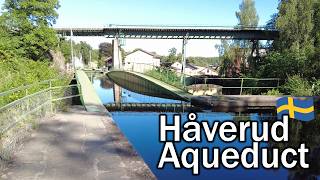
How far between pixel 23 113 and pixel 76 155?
127 inches

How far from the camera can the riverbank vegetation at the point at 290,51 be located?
940 inches

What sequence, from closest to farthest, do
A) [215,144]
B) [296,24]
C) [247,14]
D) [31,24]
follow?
Answer: [215,144]
[296,24]
[31,24]
[247,14]

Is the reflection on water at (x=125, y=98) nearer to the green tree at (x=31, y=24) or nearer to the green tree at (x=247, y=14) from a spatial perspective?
the green tree at (x=31, y=24)

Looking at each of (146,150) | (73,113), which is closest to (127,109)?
(73,113)

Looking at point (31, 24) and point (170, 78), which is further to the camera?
point (31, 24)

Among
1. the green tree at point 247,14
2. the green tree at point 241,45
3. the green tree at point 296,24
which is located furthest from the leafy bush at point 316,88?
the green tree at point 247,14

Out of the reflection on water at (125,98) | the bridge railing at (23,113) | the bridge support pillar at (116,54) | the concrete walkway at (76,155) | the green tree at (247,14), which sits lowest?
the reflection on water at (125,98)

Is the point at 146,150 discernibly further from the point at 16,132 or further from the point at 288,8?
the point at 288,8

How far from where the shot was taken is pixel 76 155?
23.6 feet

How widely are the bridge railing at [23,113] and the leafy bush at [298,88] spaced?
13.8 m

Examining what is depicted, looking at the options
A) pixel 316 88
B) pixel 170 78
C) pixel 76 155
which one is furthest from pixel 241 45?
pixel 76 155

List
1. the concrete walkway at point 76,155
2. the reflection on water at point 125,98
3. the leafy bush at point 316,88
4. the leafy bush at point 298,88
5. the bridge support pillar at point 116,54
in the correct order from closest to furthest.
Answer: the concrete walkway at point 76,155, the leafy bush at point 316,88, the leafy bush at point 298,88, the reflection on water at point 125,98, the bridge support pillar at point 116,54

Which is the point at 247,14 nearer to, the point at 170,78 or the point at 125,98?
the point at 170,78

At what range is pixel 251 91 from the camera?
83.2 feet
